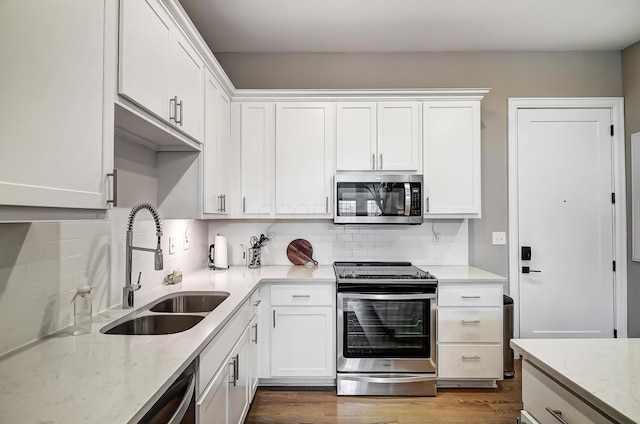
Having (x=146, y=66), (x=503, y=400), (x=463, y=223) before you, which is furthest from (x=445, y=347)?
(x=146, y=66)

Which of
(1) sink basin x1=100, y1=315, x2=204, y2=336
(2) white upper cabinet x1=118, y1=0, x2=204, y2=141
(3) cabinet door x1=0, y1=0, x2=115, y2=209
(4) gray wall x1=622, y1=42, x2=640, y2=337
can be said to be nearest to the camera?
(3) cabinet door x1=0, y1=0, x2=115, y2=209

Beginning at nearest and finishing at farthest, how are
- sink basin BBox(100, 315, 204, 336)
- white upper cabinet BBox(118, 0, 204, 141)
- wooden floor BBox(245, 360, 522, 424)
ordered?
1. white upper cabinet BBox(118, 0, 204, 141)
2. sink basin BBox(100, 315, 204, 336)
3. wooden floor BBox(245, 360, 522, 424)

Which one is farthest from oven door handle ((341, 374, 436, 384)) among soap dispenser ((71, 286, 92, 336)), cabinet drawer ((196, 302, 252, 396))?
soap dispenser ((71, 286, 92, 336))

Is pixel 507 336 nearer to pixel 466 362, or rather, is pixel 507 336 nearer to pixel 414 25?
pixel 466 362

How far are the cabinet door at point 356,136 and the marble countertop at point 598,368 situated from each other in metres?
1.86

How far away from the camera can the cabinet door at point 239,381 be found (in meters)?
1.75

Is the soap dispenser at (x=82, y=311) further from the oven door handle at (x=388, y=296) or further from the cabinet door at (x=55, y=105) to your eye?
the oven door handle at (x=388, y=296)

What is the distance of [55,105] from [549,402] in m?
1.75

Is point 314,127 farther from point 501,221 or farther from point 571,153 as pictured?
point 571,153

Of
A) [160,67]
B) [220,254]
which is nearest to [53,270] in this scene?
[160,67]

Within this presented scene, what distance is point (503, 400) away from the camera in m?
2.47

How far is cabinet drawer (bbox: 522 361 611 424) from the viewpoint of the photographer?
3.13ft

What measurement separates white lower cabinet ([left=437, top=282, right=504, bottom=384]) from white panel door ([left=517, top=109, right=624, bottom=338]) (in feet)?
2.61

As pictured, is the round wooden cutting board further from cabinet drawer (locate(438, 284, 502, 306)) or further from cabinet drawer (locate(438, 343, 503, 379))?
cabinet drawer (locate(438, 343, 503, 379))
